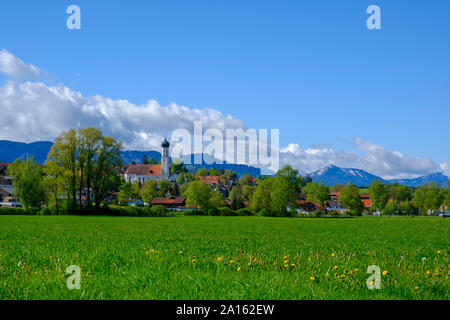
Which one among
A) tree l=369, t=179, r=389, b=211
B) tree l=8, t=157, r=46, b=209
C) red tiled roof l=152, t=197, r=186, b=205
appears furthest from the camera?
red tiled roof l=152, t=197, r=186, b=205

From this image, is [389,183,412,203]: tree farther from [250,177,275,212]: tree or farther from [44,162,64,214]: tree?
[44,162,64,214]: tree

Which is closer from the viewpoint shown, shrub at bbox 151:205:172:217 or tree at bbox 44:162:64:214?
tree at bbox 44:162:64:214

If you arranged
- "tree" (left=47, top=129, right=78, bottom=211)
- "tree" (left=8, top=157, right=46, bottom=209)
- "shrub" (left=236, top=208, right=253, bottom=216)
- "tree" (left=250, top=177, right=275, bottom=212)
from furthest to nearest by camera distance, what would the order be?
1. "tree" (left=250, top=177, right=275, bottom=212)
2. "shrub" (left=236, top=208, right=253, bottom=216)
3. "tree" (left=8, top=157, right=46, bottom=209)
4. "tree" (left=47, top=129, right=78, bottom=211)

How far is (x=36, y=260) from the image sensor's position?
10492 millimetres

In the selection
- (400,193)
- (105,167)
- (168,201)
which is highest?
(105,167)

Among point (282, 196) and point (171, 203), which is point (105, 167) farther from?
point (171, 203)

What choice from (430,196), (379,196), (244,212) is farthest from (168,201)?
(430,196)

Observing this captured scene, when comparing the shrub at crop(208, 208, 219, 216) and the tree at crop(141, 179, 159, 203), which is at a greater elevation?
the tree at crop(141, 179, 159, 203)

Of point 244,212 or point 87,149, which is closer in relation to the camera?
point 87,149

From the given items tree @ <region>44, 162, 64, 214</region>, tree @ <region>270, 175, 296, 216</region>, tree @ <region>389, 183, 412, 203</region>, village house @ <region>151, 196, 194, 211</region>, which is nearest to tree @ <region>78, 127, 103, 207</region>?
tree @ <region>44, 162, 64, 214</region>

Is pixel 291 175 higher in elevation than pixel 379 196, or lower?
higher

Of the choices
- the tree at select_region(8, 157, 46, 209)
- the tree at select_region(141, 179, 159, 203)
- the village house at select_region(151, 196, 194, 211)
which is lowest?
the village house at select_region(151, 196, 194, 211)
